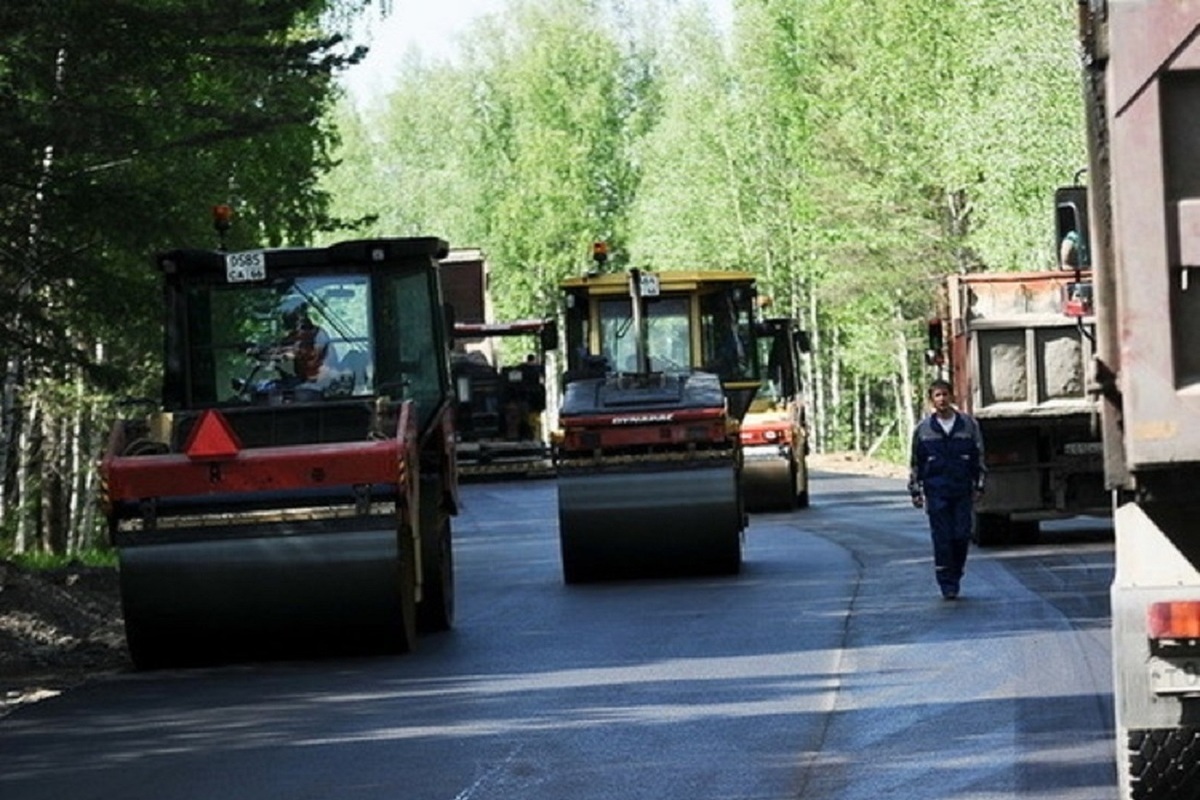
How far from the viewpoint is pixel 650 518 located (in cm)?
2445

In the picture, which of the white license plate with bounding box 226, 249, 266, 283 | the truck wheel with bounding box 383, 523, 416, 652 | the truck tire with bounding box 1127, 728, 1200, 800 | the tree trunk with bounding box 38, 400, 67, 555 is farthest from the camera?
the tree trunk with bounding box 38, 400, 67, 555

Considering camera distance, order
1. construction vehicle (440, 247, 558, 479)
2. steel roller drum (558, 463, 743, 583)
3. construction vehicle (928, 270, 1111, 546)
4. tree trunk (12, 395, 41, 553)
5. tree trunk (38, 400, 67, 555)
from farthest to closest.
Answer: construction vehicle (440, 247, 558, 479) → tree trunk (12, 395, 41, 553) → tree trunk (38, 400, 67, 555) → construction vehicle (928, 270, 1111, 546) → steel roller drum (558, 463, 743, 583)

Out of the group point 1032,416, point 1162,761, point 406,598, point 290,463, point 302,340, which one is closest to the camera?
point 1162,761

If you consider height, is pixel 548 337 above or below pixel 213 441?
above

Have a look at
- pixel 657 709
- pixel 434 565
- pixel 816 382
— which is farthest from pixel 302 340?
pixel 816 382

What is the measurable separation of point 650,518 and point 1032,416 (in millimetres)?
4699

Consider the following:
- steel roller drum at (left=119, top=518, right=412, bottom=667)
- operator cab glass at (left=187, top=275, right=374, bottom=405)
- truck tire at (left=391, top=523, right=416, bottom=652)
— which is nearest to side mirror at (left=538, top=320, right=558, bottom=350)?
operator cab glass at (left=187, top=275, right=374, bottom=405)

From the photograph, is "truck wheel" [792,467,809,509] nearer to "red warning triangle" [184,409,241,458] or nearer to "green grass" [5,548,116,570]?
"green grass" [5,548,116,570]

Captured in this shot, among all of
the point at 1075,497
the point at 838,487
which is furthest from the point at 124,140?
the point at 838,487

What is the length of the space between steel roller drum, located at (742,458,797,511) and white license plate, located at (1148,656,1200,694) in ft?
91.1

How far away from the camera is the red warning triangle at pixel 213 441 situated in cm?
1884

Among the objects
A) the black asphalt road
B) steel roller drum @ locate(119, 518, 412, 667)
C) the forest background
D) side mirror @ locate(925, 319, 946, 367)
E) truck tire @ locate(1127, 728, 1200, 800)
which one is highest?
the forest background

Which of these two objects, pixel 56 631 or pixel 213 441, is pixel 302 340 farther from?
pixel 56 631

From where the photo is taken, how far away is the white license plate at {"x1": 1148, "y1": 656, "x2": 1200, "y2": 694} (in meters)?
9.27
